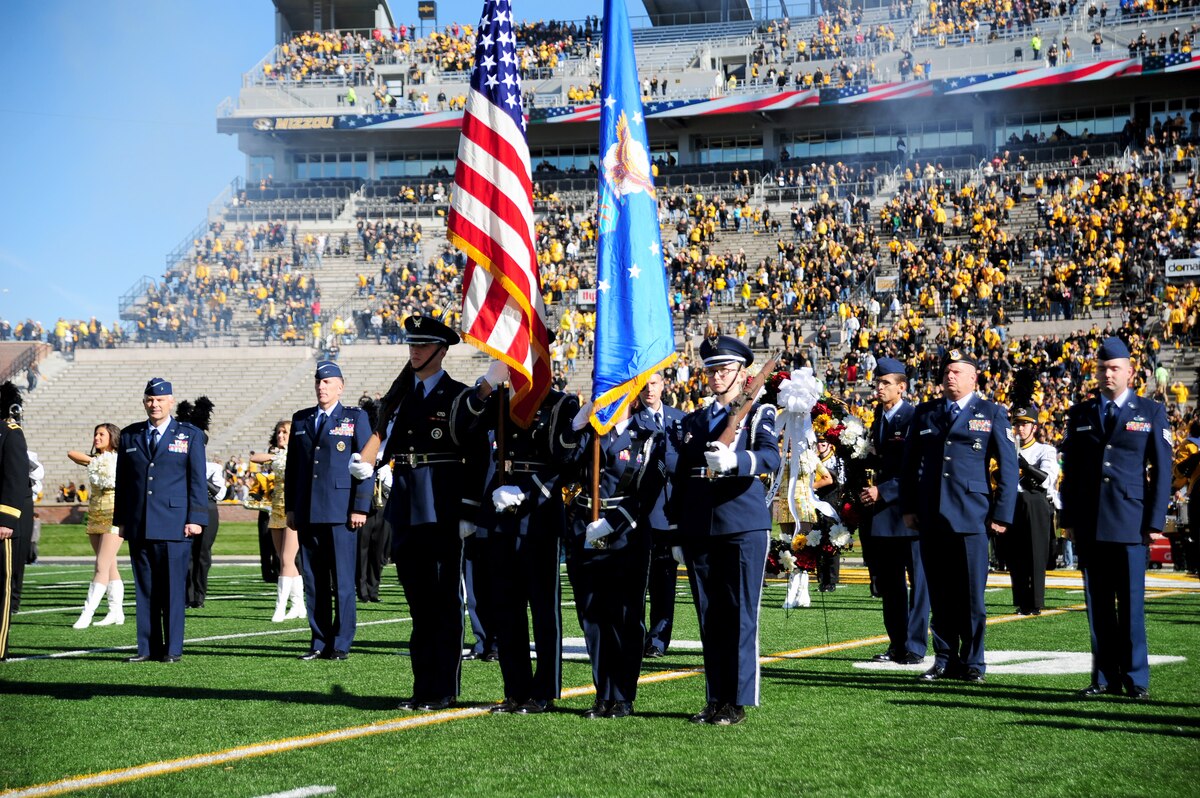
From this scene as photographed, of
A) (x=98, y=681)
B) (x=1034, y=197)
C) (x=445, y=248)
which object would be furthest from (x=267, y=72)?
(x=98, y=681)

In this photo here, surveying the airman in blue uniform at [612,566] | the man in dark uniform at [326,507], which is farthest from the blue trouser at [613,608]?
the man in dark uniform at [326,507]

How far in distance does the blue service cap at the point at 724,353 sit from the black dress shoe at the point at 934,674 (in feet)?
8.95

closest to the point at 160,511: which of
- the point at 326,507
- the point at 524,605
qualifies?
the point at 326,507

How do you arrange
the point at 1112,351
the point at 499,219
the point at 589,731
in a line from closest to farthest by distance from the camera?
the point at 589,731 → the point at 1112,351 → the point at 499,219

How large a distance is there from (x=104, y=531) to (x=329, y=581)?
4069 millimetres

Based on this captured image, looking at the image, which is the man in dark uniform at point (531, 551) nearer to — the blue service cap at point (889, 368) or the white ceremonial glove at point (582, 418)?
the white ceremonial glove at point (582, 418)

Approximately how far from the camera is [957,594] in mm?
9039

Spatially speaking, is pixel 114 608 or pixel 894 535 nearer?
pixel 894 535

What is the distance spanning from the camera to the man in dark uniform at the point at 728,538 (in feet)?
23.7

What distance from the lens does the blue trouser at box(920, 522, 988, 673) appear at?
8906 millimetres

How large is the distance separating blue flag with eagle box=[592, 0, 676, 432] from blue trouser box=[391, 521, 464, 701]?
1.25m

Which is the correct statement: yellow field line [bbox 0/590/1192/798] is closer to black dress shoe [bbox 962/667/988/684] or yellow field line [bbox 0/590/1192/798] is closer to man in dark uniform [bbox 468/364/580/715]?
man in dark uniform [bbox 468/364/580/715]

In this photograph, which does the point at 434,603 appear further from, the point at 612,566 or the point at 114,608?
the point at 114,608

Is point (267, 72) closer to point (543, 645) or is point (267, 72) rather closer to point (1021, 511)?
point (1021, 511)
